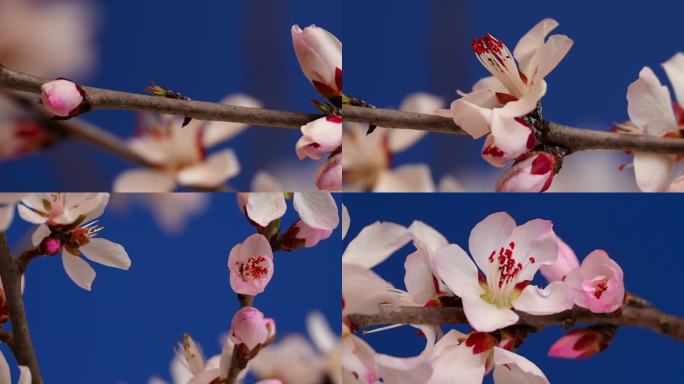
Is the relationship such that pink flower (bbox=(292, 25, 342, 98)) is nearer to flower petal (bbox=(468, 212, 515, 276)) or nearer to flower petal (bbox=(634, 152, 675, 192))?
flower petal (bbox=(468, 212, 515, 276))

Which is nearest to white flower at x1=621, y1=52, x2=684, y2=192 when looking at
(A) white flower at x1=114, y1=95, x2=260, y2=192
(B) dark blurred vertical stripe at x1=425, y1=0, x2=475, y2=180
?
(B) dark blurred vertical stripe at x1=425, y1=0, x2=475, y2=180

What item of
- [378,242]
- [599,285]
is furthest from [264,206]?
[599,285]

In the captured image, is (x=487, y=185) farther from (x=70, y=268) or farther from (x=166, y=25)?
(x=70, y=268)

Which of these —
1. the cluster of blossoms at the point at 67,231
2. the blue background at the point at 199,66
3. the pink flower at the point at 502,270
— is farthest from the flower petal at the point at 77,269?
the pink flower at the point at 502,270

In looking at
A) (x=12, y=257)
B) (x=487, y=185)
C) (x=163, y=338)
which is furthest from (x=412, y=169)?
(x=12, y=257)

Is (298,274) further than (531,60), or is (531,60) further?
(298,274)

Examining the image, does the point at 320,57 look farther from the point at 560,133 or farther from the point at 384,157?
the point at 560,133

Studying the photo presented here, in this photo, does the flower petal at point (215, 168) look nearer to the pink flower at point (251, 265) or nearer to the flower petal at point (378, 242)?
the pink flower at point (251, 265)
